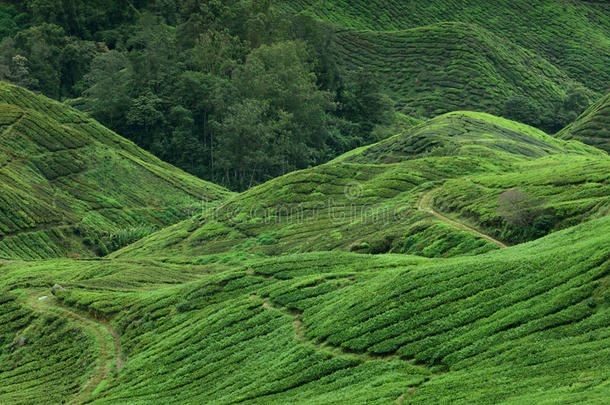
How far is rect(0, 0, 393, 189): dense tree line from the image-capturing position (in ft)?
404

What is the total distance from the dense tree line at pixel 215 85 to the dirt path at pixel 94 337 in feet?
214

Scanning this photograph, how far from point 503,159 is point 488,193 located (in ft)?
76.0

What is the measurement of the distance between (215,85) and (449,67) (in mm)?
61748

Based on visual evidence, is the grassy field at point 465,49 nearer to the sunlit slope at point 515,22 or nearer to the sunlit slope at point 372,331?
the sunlit slope at point 515,22

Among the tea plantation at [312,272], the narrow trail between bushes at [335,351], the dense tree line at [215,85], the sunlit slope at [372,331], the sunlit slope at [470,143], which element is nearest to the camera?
the sunlit slope at [372,331]

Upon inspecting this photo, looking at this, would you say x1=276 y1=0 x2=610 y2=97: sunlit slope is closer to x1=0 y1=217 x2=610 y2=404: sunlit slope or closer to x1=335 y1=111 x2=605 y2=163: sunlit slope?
x1=335 y1=111 x2=605 y2=163: sunlit slope

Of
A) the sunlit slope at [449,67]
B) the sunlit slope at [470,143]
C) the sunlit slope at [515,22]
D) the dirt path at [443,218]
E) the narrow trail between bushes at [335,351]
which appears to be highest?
the sunlit slope at [515,22]

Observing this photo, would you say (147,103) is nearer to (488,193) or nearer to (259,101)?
(259,101)

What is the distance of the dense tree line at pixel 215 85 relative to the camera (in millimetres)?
123244

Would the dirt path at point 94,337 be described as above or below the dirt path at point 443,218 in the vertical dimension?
below

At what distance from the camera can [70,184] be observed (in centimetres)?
9738

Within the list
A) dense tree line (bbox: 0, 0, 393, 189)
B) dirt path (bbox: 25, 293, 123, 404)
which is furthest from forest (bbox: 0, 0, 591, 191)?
dirt path (bbox: 25, 293, 123, 404)

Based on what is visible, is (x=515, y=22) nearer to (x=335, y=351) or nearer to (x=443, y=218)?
(x=443, y=218)

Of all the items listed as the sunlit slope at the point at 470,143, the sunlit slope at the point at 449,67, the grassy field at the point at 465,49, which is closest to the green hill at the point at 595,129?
the sunlit slope at the point at 470,143
